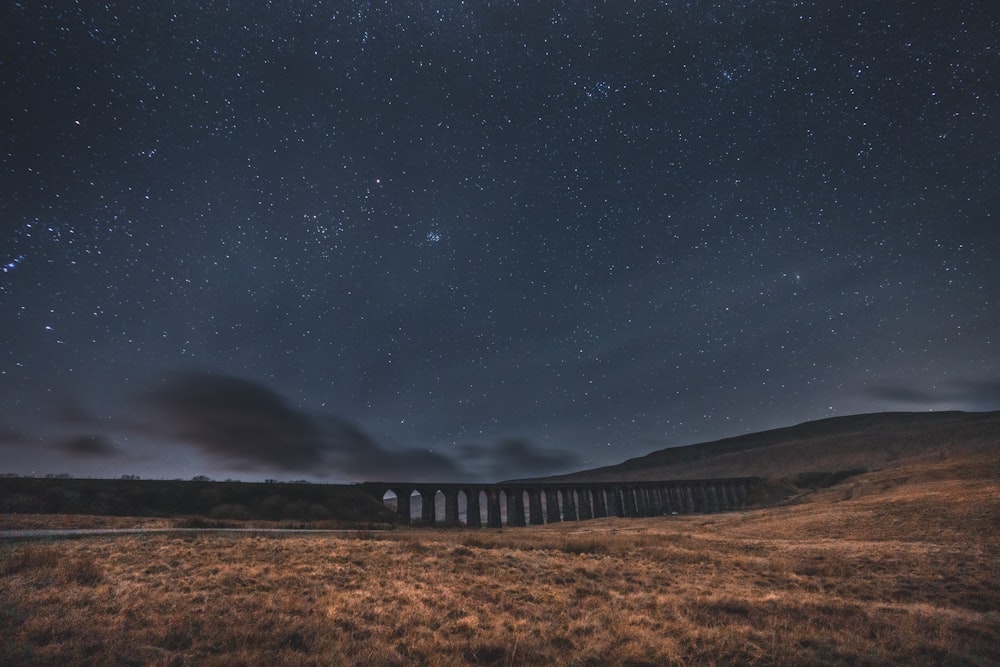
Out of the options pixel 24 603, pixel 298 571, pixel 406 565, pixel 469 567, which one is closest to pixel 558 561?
pixel 469 567

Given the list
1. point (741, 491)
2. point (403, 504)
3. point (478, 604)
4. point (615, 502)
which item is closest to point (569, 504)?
point (615, 502)

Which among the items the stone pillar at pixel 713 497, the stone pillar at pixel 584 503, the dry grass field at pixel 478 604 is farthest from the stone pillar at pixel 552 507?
the dry grass field at pixel 478 604

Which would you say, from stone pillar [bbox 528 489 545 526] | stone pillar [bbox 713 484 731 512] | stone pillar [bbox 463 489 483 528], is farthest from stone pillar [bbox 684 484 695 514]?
stone pillar [bbox 463 489 483 528]

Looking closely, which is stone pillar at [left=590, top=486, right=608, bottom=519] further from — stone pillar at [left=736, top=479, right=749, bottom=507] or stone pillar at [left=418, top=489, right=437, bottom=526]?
stone pillar at [left=418, top=489, right=437, bottom=526]

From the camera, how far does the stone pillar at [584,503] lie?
96625 mm

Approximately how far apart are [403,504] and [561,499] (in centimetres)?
3941

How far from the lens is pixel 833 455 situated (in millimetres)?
154750

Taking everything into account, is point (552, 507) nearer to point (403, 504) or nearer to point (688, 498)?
point (403, 504)

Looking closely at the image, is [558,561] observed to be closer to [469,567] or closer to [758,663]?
[469,567]

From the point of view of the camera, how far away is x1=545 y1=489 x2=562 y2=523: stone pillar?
91.1 m

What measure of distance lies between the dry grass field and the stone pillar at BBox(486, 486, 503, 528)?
6181cm

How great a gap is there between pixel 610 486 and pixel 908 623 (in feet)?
321

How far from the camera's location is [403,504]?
72625 millimetres

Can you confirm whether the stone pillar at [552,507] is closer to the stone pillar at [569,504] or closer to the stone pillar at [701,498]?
the stone pillar at [569,504]
